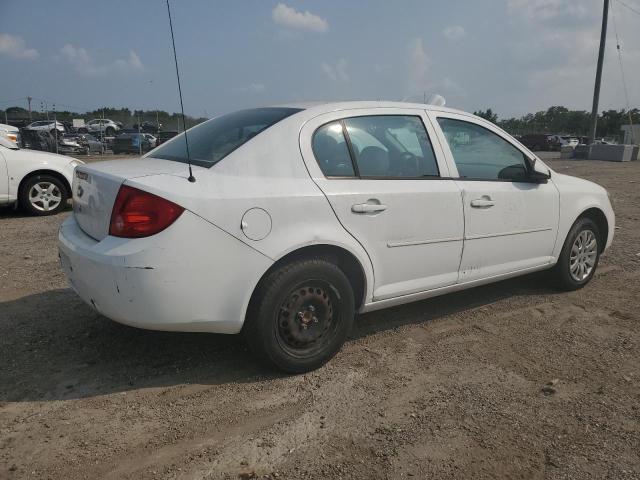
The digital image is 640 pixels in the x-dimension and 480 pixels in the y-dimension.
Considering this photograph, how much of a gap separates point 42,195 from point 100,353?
603 cm

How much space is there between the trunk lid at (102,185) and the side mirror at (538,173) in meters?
2.82

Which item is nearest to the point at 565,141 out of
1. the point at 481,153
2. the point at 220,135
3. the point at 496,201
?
the point at 481,153

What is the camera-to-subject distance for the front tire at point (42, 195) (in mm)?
8336

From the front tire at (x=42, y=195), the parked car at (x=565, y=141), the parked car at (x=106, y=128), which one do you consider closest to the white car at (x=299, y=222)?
the front tire at (x=42, y=195)

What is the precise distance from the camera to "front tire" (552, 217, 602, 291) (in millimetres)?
4816

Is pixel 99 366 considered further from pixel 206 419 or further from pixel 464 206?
pixel 464 206

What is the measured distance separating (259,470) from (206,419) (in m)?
0.52

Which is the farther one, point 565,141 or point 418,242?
point 565,141

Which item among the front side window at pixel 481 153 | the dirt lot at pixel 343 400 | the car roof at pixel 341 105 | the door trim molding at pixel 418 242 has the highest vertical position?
the car roof at pixel 341 105

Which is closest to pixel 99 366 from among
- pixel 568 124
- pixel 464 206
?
pixel 464 206

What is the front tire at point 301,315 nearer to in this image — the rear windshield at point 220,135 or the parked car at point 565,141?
the rear windshield at point 220,135

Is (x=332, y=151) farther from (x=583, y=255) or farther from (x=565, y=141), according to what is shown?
(x=565, y=141)

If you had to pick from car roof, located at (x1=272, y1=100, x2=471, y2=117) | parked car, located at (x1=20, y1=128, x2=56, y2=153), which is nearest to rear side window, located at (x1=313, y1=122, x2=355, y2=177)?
car roof, located at (x1=272, y1=100, x2=471, y2=117)

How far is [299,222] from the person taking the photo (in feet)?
10.0
